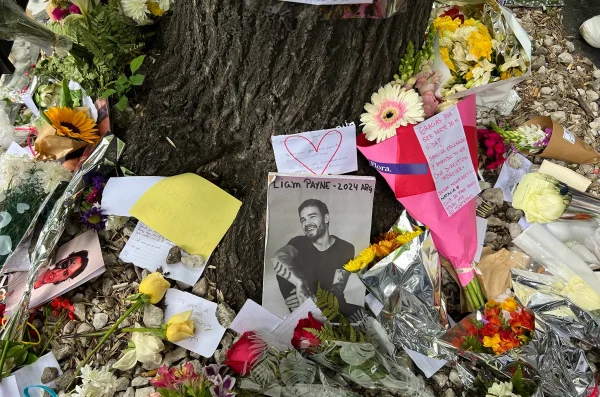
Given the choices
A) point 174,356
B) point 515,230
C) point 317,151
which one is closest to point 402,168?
point 317,151

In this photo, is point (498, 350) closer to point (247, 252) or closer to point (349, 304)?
point (349, 304)

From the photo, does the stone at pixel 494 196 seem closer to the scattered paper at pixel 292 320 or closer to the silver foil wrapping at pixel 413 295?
the silver foil wrapping at pixel 413 295

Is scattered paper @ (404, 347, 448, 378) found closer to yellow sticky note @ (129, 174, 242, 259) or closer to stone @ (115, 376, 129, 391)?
yellow sticky note @ (129, 174, 242, 259)

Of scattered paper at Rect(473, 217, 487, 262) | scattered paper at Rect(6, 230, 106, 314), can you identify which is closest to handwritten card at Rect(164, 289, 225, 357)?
scattered paper at Rect(6, 230, 106, 314)

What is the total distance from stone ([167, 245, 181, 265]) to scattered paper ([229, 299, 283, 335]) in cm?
22

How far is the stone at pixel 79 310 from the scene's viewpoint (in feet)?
4.18

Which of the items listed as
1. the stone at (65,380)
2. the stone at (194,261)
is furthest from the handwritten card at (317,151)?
the stone at (65,380)

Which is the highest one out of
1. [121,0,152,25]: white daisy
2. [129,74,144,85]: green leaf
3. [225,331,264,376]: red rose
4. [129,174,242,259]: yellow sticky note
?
[121,0,152,25]: white daisy

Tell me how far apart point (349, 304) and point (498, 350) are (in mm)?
383

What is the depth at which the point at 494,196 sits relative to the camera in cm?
144

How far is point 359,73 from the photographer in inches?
46.8

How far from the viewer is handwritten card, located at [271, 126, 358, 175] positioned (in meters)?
1.23

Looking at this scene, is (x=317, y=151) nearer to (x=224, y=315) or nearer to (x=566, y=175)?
(x=224, y=315)

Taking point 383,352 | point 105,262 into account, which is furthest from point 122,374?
point 383,352
